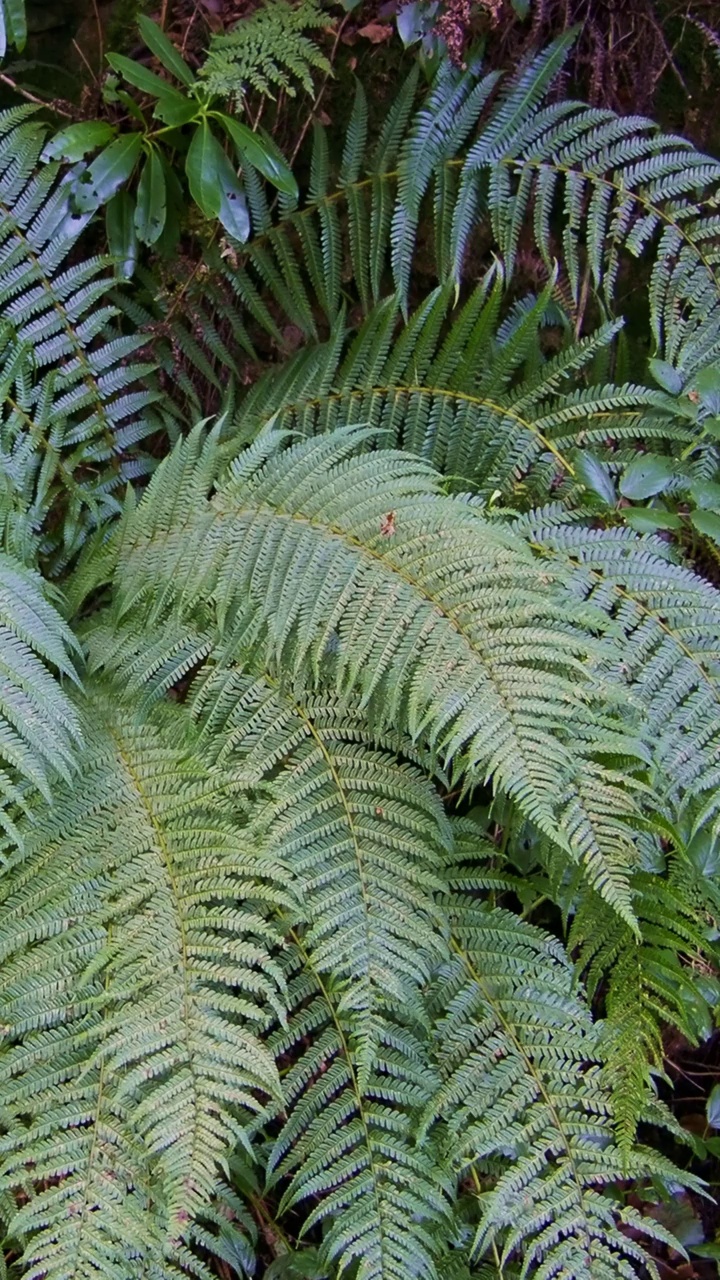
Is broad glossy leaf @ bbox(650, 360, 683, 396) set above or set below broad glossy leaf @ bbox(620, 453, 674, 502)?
above

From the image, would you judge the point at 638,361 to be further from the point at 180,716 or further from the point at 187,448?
the point at 180,716

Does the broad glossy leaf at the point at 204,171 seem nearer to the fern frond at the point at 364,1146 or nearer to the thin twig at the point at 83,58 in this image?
the thin twig at the point at 83,58

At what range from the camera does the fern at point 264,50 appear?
6.24 ft

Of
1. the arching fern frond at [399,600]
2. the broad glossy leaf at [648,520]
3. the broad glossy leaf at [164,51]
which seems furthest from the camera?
the broad glossy leaf at [164,51]

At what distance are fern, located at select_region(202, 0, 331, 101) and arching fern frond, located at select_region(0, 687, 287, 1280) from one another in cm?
134

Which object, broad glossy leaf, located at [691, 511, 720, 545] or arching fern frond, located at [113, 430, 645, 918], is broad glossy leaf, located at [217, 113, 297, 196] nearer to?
arching fern frond, located at [113, 430, 645, 918]

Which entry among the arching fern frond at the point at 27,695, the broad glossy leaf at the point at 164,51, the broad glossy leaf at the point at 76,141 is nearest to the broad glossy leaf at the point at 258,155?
the broad glossy leaf at the point at 164,51

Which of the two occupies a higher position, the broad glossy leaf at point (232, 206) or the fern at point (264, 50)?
the fern at point (264, 50)

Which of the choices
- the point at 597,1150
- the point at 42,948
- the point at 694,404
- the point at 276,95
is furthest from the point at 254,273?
the point at 597,1150

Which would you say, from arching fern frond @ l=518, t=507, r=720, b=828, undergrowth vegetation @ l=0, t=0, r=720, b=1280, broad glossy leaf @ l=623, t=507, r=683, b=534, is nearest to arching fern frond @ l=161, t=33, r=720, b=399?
undergrowth vegetation @ l=0, t=0, r=720, b=1280

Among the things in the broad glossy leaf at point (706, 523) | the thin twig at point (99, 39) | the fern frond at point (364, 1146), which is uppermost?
the thin twig at point (99, 39)

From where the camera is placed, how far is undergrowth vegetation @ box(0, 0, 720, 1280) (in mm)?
1579

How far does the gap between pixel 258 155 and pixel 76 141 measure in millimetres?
386

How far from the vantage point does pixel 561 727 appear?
1532mm
